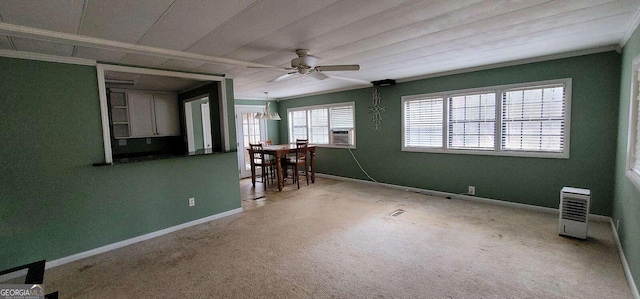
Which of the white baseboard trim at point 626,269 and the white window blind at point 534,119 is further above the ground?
the white window blind at point 534,119

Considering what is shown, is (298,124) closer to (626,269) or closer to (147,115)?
(147,115)

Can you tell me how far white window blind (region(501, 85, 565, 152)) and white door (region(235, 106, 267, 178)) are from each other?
5.43 m

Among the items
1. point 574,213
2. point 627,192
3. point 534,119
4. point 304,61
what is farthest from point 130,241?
point 534,119

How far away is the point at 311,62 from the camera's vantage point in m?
2.85

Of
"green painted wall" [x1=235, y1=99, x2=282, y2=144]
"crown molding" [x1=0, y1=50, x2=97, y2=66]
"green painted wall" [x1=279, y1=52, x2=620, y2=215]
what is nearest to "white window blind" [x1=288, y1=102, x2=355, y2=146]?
"green painted wall" [x1=279, y1=52, x2=620, y2=215]

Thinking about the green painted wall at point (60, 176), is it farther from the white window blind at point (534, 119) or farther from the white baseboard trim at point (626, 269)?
the white window blind at point (534, 119)

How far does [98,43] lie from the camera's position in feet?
7.54

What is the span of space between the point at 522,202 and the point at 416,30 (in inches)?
126

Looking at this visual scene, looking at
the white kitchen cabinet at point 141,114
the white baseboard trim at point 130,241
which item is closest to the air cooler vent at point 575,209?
the white baseboard trim at point 130,241

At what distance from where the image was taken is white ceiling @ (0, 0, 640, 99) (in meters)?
1.80

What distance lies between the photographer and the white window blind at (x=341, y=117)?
6230 mm

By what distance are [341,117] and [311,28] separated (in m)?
4.22

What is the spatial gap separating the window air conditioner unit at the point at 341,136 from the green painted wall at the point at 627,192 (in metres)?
4.16

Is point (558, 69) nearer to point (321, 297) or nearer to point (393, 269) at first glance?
point (393, 269)
